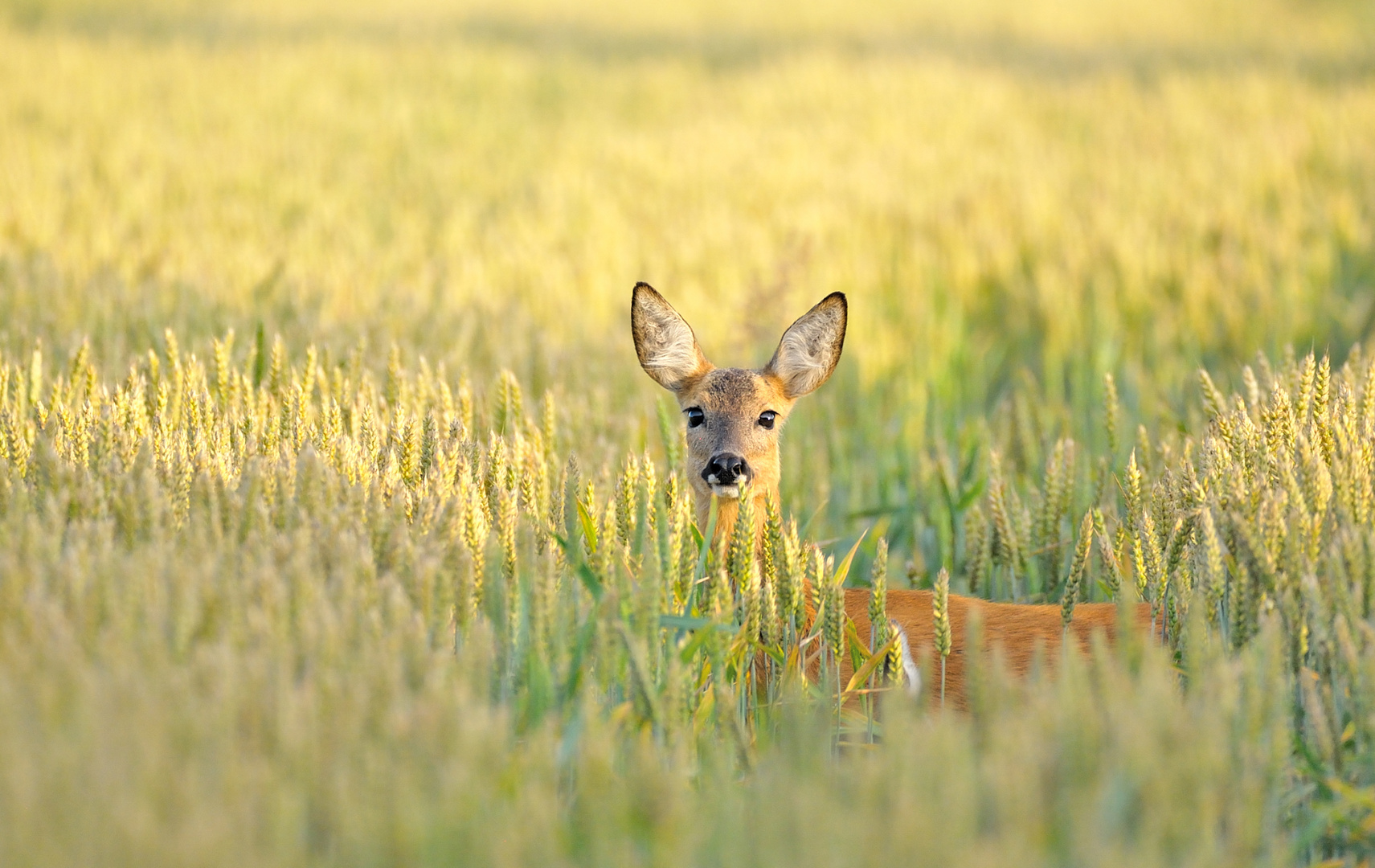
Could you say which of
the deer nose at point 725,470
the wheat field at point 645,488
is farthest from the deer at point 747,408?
the wheat field at point 645,488

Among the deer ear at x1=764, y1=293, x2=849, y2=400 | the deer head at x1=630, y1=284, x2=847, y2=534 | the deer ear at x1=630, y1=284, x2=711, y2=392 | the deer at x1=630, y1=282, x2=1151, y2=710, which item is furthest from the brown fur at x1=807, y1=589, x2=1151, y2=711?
the deer ear at x1=630, y1=284, x2=711, y2=392

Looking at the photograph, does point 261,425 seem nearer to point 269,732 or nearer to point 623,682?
point 623,682

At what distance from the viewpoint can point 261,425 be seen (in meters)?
4.57

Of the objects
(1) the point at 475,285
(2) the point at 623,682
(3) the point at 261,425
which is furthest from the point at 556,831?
(1) the point at 475,285

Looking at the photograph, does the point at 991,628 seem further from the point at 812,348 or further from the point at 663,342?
the point at 663,342

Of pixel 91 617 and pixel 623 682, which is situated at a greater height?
pixel 91 617

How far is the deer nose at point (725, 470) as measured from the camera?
4.56 metres

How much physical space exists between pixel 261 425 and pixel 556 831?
2.70 m

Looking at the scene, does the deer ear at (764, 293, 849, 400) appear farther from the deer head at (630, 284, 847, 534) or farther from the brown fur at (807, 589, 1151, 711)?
the brown fur at (807, 589, 1151, 711)

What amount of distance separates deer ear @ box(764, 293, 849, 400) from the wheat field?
59cm

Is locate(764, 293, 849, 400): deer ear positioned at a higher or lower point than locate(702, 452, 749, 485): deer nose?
higher

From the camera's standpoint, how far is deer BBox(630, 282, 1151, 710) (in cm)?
424

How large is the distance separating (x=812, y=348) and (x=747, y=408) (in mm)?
362

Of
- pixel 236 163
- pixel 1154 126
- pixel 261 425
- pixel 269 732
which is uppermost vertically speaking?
pixel 1154 126
